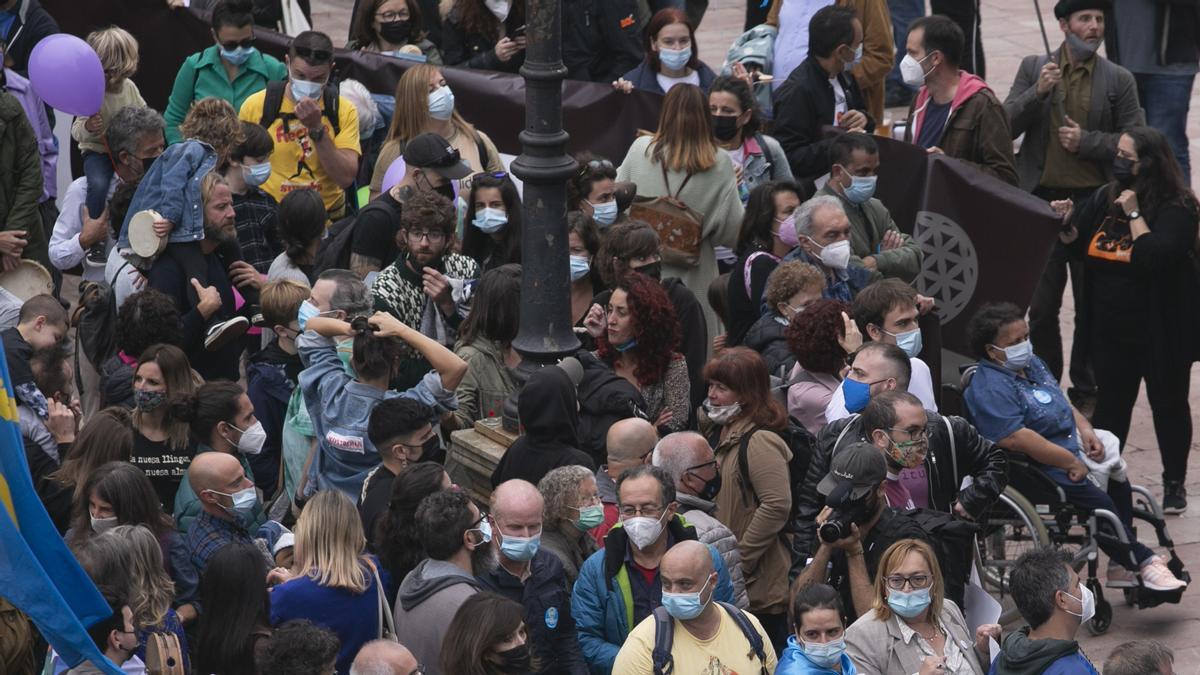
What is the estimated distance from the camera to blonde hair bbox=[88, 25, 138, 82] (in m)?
11.4

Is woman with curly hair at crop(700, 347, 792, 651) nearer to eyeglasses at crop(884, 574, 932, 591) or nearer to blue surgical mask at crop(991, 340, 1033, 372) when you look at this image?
eyeglasses at crop(884, 574, 932, 591)

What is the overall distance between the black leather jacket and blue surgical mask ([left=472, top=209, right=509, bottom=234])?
2.35m

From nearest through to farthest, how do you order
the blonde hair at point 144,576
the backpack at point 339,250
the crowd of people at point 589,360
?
1. the blonde hair at point 144,576
2. the crowd of people at point 589,360
3. the backpack at point 339,250

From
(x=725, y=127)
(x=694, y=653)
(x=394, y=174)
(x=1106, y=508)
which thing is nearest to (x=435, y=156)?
(x=394, y=174)

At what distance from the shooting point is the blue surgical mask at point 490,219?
31.7 feet

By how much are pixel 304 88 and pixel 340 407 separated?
3296mm

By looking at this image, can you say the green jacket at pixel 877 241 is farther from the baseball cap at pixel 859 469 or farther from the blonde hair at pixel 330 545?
the blonde hair at pixel 330 545

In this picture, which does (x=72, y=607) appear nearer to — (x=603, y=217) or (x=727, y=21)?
(x=603, y=217)

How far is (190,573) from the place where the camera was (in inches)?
286

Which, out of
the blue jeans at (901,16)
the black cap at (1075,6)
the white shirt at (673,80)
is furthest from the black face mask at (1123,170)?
the blue jeans at (901,16)

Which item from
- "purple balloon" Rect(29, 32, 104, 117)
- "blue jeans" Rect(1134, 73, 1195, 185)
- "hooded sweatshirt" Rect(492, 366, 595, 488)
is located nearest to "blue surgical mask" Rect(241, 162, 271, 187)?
"purple balloon" Rect(29, 32, 104, 117)

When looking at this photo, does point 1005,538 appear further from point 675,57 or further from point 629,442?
point 675,57

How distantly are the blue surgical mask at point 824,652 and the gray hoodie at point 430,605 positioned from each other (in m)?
1.20

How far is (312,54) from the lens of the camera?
426 inches
